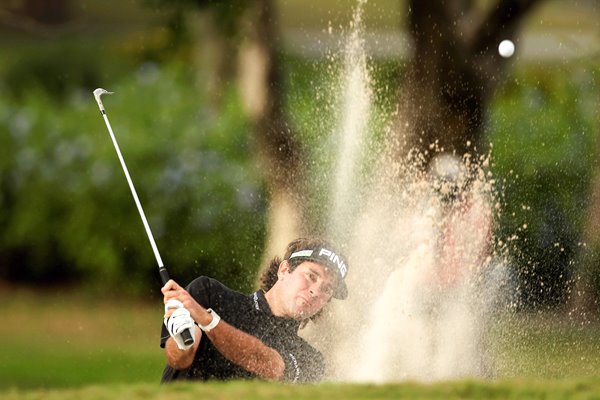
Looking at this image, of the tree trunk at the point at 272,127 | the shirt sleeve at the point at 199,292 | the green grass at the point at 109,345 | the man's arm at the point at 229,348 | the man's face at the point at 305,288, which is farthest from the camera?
the tree trunk at the point at 272,127

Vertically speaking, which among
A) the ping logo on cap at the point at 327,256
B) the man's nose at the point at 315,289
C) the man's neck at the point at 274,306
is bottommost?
the man's neck at the point at 274,306

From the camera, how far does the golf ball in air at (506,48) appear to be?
6.95 metres

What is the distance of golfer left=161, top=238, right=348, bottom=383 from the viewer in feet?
16.0

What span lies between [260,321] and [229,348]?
212mm

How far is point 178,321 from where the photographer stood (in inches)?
186

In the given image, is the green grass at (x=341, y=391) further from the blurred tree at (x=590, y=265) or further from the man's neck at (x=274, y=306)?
the blurred tree at (x=590, y=265)

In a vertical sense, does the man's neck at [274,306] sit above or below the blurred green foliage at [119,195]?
below

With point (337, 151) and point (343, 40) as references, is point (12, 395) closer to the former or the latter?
point (337, 151)

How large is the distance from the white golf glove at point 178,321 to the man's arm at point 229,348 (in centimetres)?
2

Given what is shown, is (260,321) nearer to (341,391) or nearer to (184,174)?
(341,391)

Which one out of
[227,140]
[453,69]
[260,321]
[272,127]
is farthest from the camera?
[227,140]

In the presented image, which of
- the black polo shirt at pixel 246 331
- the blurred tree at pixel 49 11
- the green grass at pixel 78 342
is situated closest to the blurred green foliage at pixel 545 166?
the black polo shirt at pixel 246 331

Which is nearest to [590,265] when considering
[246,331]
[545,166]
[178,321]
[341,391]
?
[545,166]

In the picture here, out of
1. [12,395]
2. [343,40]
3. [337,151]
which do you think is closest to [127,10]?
[343,40]
